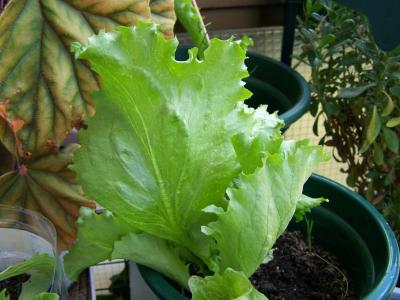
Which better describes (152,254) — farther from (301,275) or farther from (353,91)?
(353,91)

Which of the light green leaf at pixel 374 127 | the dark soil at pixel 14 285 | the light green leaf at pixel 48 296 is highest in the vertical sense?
the light green leaf at pixel 48 296

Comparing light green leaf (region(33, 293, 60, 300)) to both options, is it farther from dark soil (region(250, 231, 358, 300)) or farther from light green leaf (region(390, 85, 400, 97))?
light green leaf (region(390, 85, 400, 97))

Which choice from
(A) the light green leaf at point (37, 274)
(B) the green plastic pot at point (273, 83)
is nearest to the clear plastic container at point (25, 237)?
(A) the light green leaf at point (37, 274)

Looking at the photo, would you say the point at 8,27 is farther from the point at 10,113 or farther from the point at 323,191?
the point at 323,191

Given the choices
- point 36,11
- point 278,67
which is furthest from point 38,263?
point 278,67

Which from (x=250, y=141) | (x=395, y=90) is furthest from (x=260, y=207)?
(x=395, y=90)

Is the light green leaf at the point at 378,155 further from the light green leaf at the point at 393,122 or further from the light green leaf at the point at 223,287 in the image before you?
the light green leaf at the point at 223,287

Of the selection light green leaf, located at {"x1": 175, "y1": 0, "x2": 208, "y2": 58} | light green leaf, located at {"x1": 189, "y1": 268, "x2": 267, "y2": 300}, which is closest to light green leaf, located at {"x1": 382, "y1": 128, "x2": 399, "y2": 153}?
light green leaf, located at {"x1": 175, "y1": 0, "x2": 208, "y2": 58}

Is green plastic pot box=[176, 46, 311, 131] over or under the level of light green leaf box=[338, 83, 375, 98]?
under
